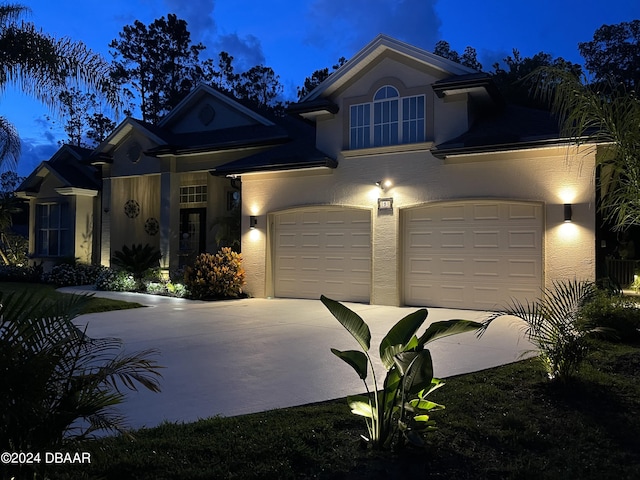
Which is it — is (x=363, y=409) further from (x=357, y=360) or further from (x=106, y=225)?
(x=106, y=225)

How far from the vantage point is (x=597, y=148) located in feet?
33.4

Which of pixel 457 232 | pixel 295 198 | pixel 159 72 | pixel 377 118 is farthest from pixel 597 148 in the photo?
pixel 159 72

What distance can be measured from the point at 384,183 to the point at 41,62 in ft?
26.1

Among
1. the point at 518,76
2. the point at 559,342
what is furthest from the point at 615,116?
the point at 518,76

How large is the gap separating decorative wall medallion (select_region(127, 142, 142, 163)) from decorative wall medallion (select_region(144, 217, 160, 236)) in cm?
243

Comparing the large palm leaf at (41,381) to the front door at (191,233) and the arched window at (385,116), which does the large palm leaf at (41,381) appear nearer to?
the arched window at (385,116)

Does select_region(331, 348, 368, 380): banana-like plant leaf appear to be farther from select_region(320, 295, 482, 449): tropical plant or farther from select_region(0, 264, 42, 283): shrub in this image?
select_region(0, 264, 42, 283): shrub

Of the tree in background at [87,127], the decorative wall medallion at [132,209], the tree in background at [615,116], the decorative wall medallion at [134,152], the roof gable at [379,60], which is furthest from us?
the tree in background at [87,127]

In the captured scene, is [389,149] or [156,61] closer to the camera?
[389,149]

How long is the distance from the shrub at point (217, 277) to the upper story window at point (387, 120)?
4668 millimetres

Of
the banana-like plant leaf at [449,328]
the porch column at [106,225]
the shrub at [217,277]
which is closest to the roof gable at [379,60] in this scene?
the shrub at [217,277]

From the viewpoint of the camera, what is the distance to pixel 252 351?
8023 mm

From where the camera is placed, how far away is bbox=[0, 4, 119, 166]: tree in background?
11.0 m

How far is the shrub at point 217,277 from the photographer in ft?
48.8
